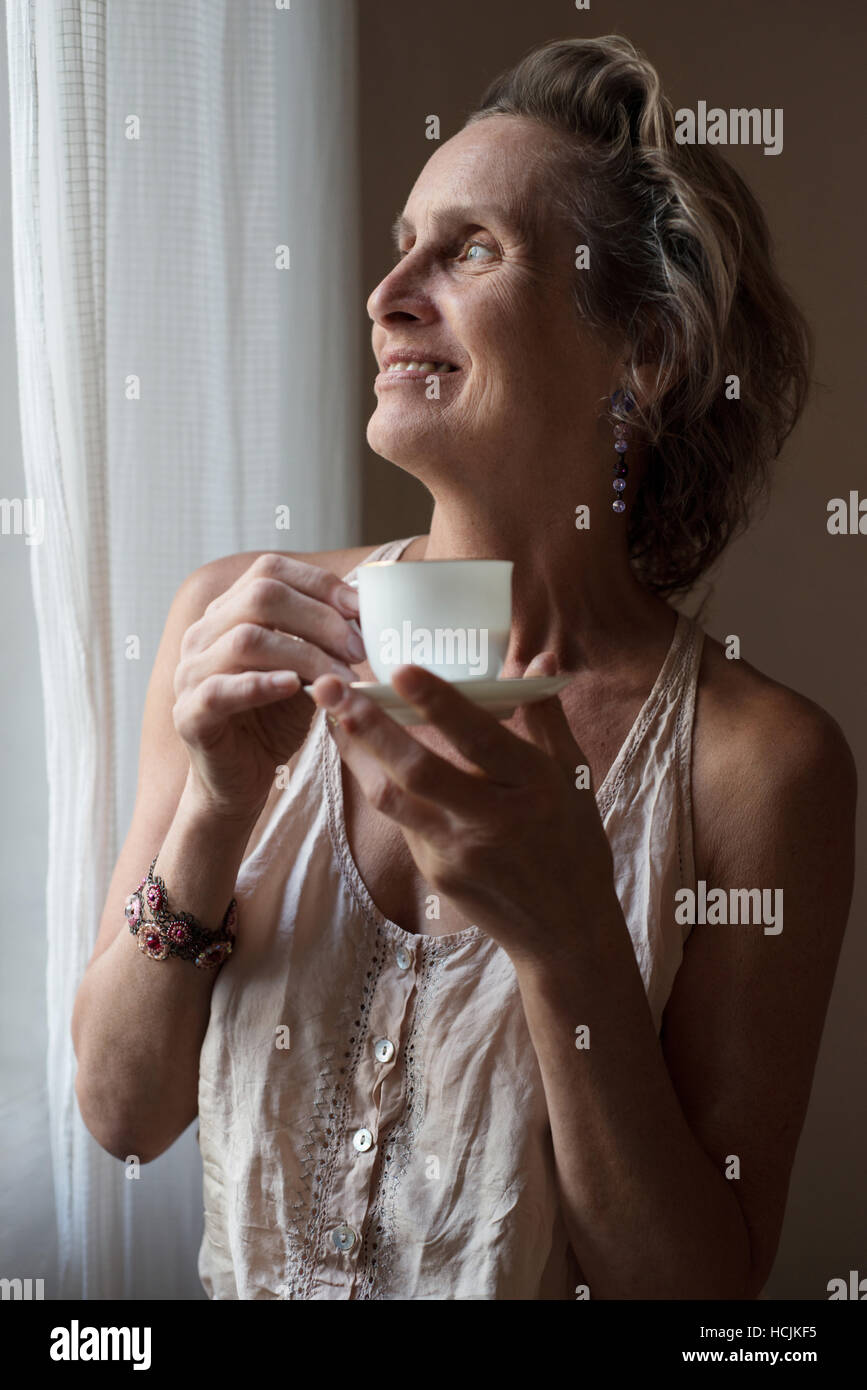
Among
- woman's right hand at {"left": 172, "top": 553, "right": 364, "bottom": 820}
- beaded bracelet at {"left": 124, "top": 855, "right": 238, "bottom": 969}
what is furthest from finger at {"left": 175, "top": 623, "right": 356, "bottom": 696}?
beaded bracelet at {"left": 124, "top": 855, "right": 238, "bottom": 969}

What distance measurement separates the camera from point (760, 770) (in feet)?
4.01

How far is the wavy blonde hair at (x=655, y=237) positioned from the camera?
1.26 meters

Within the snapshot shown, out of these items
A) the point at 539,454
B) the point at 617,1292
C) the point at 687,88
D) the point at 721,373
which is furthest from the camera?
the point at 687,88

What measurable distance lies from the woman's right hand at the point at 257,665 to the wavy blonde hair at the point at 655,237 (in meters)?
0.51

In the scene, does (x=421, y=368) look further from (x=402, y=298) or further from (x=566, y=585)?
(x=566, y=585)

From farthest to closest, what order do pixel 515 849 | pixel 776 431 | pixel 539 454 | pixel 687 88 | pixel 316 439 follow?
pixel 687 88 → pixel 316 439 → pixel 776 431 → pixel 539 454 → pixel 515 849

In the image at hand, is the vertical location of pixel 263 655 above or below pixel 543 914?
above

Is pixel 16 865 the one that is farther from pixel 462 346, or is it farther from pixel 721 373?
pixel 721 373

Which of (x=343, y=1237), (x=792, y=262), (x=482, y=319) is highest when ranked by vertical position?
(x=792, y=262)

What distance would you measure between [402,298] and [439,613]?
44 centimetres

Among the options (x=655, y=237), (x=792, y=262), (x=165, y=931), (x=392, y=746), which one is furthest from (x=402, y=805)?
(x=792, y=262)
